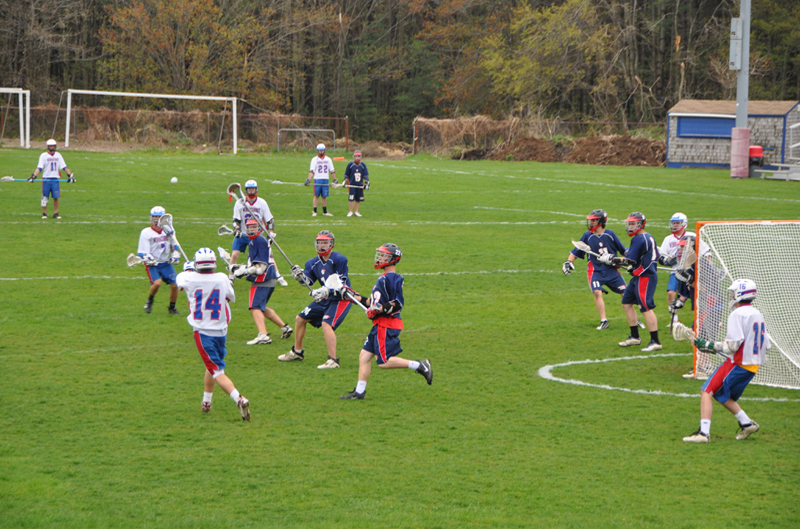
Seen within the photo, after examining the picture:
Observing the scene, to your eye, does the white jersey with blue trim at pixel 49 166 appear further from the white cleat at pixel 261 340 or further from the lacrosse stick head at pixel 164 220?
the white cleat at pixel 261 340

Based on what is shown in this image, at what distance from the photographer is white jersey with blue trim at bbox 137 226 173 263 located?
544 inches

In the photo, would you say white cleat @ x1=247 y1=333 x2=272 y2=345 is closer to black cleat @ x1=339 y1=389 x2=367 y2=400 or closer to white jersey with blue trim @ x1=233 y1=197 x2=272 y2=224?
black cleat @ x1=339 y1=389 x2=367 y2=400

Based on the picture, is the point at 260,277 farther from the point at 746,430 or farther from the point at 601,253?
the point at 746,430

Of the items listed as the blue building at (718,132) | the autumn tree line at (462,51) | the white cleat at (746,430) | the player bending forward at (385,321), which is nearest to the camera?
the white cleat at (746,430)

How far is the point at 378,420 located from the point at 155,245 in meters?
6.61

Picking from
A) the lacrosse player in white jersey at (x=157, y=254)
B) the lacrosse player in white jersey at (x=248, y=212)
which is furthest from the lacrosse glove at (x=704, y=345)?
the lacrosse player in white jersey at (x=248, y=212)

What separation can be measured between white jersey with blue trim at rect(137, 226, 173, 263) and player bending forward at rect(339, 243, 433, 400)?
5576 mm

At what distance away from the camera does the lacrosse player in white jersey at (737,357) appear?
26.9 feet

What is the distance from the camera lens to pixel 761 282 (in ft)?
37.6

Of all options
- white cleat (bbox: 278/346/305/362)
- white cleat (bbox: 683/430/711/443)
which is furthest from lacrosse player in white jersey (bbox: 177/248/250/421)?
white cleat (bbox: 683/430/711/443)

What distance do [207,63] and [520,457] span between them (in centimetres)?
6092

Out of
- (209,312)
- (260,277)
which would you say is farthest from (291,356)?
(209,312)

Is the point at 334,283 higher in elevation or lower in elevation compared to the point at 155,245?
lower

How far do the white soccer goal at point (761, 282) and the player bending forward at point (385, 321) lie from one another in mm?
4089
